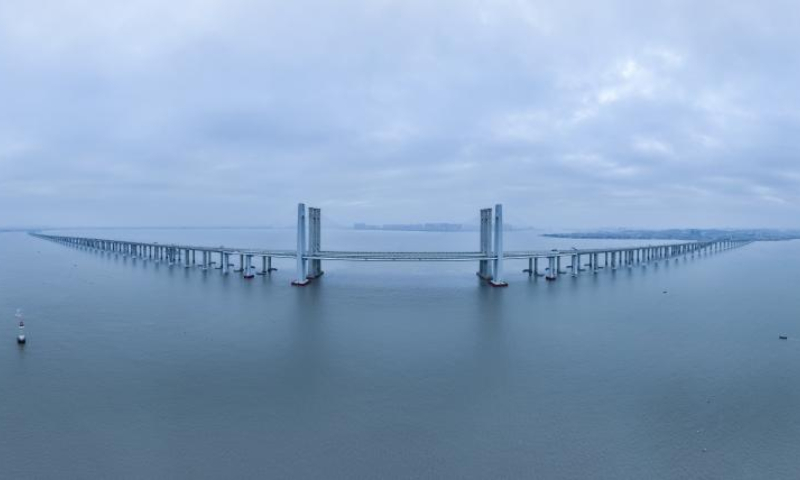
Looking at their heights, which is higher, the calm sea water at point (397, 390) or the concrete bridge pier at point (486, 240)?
the concrete bridge pier at point (486, 240)

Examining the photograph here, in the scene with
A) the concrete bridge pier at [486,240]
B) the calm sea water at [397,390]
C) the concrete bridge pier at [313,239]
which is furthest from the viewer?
the concrete bridge pier at [486,240]

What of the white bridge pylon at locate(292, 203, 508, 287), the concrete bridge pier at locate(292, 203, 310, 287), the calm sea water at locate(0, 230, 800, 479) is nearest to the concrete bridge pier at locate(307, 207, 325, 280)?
the white bridge pylon at locate(292, 203, 508, 287)

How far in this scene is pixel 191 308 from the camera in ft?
Result: 61.4

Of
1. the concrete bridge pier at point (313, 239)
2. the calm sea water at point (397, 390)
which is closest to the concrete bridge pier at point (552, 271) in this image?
the calm sea water at point (397, 390)

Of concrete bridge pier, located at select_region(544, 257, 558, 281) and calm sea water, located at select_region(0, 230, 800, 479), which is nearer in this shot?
calm sea water, located at select_region(0, 230, 800, 479)

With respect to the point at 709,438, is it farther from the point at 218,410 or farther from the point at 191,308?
the point at 191,308

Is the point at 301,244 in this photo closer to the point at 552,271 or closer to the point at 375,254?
the point at 375,254

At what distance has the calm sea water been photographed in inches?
261

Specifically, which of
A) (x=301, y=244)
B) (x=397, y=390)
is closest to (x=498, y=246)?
(x=301, y=244)

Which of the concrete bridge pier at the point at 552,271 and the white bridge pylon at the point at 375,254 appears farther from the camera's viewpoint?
the concrete bridge pier at the point at 552,271

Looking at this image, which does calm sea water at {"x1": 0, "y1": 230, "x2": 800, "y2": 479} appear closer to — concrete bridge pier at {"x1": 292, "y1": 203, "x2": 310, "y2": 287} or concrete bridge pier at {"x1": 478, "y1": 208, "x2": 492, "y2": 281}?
concrete bridge pier at {"x1": 292, "y1": 203, "x2": 310, "y2": 287}

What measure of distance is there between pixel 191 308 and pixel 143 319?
2.31 meters

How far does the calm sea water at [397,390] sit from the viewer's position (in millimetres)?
6621

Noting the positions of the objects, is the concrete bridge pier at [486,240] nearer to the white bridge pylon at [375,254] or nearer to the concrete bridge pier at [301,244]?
the white bridge pylon at [375,254]
